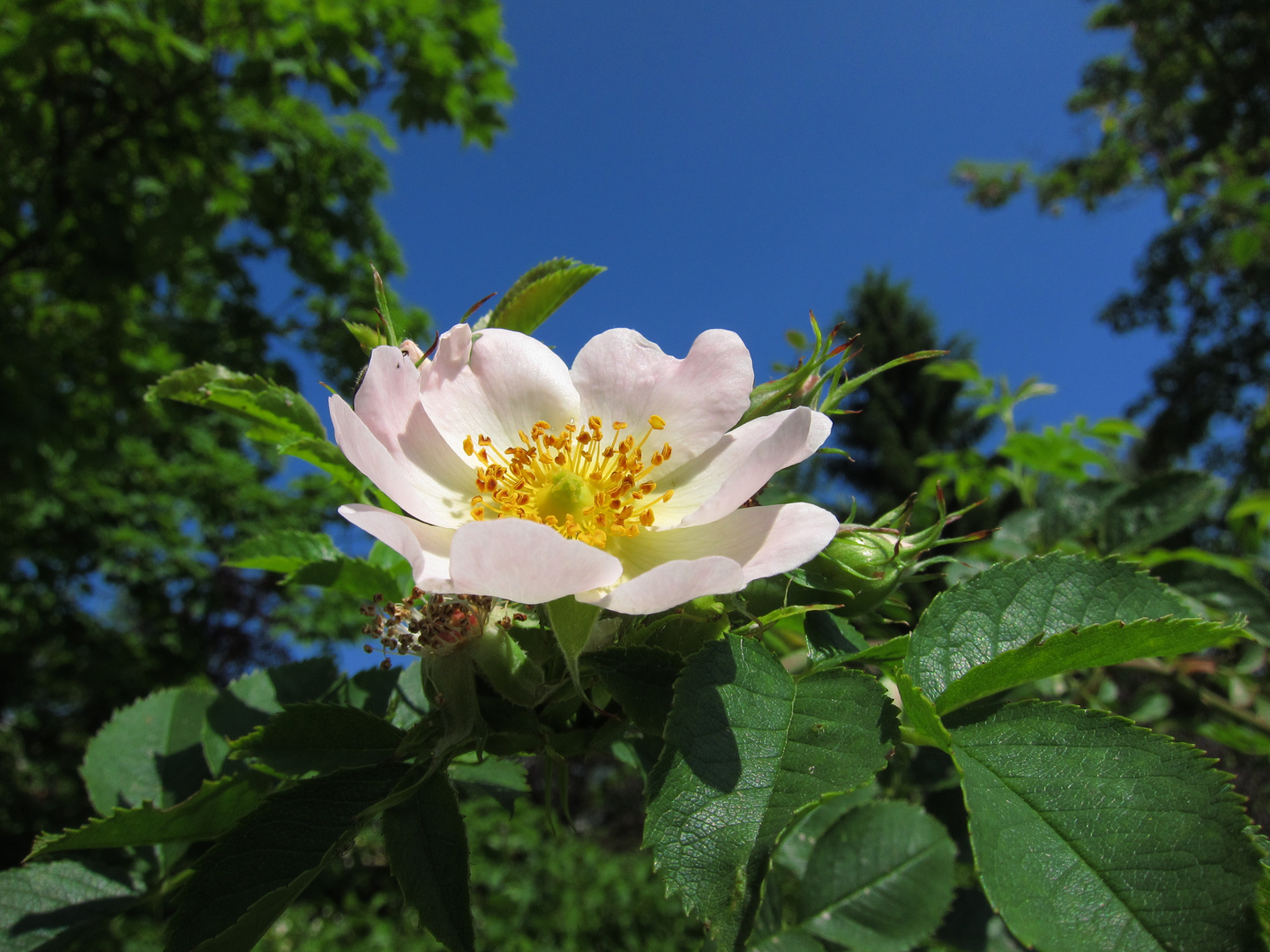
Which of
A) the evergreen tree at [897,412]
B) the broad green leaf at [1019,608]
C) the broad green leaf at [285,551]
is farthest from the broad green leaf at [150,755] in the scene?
the evergreen tree at [897,412]

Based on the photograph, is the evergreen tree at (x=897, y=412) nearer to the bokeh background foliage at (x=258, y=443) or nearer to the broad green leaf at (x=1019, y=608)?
the bokeh background foliage at (x=258, y=443)

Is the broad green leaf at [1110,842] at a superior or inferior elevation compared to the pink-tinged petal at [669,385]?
inferior

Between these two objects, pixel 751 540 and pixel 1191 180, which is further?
pixel 1191 180

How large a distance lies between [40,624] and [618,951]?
17.6 feet

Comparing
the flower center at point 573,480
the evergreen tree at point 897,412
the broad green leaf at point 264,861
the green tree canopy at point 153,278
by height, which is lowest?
the broad green leaf at point 264,861

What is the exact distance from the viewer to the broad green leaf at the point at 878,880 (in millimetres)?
1115

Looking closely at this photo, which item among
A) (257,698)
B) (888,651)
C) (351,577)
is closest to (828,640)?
(888,651)

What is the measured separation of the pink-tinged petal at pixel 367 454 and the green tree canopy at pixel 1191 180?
3.16 metres

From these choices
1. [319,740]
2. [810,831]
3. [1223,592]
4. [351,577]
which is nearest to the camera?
[319,740]

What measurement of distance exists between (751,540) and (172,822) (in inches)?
28.0

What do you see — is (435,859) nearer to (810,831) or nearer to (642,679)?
(642,679)

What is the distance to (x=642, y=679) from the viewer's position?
64 centimetres

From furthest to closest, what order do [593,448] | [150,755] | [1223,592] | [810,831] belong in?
1. [1223,592]
2. [810,831]
3. [150,755]
4. [593,448]

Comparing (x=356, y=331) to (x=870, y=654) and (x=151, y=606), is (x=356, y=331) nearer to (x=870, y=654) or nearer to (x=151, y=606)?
(x=870, y=654)
